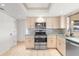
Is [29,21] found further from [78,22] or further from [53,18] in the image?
[78,22]

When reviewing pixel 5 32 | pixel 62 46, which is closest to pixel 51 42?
pixel 62 46

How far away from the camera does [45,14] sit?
7.72 m

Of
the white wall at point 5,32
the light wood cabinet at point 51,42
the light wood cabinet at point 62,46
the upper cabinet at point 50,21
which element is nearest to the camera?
the light wood cabinet at point 62,46

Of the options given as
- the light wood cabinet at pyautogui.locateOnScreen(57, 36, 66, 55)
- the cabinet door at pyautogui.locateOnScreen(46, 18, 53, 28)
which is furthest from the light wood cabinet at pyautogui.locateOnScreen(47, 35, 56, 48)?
the light wood cabinet at pyautogui.locateOnScreen(57, 36, 66, 55)

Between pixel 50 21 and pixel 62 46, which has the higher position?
pixel 50 21

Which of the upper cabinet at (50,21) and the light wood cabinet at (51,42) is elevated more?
the upper cabinet at (50,21)

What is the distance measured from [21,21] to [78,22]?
620 centimetres

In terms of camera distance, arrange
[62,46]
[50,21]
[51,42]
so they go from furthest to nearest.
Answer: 1. [50,21]
2. [51,42]
3. [62,46]

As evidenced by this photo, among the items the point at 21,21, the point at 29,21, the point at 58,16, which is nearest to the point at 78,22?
the point at 58,16

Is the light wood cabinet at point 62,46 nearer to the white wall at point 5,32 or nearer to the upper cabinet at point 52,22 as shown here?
the upper cabinet at point 52,22

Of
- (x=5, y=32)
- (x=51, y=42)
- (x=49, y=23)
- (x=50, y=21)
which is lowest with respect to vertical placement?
(x=51, y=42)

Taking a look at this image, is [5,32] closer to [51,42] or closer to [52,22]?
[51,42]

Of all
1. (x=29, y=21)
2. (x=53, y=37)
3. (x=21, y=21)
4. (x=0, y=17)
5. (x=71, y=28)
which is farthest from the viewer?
(x=21, y=21)

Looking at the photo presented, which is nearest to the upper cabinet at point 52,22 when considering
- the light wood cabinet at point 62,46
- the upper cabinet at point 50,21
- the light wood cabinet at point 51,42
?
the upper cabinet at point 50,21
